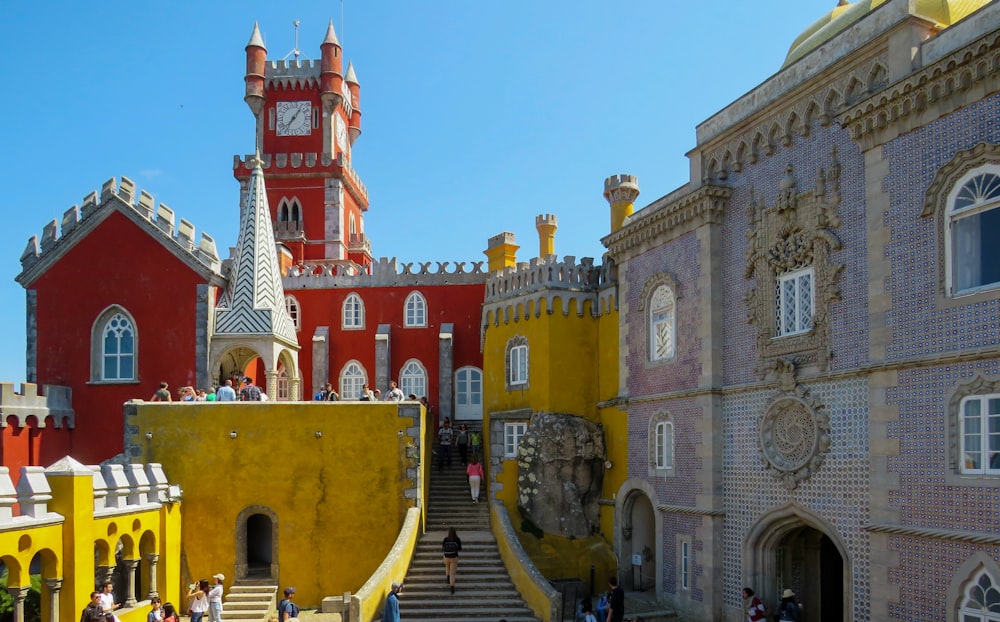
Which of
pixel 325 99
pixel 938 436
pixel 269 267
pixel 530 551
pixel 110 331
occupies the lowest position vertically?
pixel 530 551

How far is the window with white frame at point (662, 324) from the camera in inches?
791

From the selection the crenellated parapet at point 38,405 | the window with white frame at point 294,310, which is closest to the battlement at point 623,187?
the window with white frame at point 294,310

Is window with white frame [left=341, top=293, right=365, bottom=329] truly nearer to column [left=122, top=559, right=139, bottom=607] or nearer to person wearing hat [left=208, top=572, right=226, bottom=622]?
person wearing hat [left=208, top=572, right=226, bottom=622]

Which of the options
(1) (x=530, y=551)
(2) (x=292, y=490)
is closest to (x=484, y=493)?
(1) (x=530, y=551)

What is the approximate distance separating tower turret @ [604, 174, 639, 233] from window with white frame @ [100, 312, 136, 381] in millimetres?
13670

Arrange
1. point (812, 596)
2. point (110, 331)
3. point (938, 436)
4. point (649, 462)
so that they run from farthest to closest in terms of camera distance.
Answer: point (110, 331), point (649, 462), point (812, 596), point (938, 436)

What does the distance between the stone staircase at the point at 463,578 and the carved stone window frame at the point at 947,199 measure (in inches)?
391

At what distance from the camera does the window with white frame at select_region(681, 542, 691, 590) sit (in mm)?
18812

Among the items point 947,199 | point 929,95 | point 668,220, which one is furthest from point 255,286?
point 947,199

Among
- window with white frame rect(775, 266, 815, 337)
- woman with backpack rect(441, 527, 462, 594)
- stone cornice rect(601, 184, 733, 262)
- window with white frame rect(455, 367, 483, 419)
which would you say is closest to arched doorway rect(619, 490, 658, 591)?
woman with backpack rect(441, 527, 462, 594)

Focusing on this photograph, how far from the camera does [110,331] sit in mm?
25516

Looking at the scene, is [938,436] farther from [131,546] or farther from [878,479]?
[131,546]

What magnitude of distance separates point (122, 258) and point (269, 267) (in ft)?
13.3

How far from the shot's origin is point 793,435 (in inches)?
631
